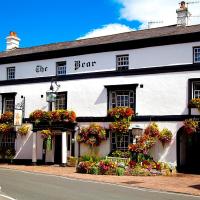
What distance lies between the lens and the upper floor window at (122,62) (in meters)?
28.4

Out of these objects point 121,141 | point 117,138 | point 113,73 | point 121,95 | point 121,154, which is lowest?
point 121,154

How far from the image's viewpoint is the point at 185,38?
26.1 meters

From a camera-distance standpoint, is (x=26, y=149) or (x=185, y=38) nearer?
(x=185, y=38)

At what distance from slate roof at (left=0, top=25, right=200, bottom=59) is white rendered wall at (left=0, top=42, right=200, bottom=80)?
2.65ft

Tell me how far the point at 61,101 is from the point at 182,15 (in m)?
→ 10.7

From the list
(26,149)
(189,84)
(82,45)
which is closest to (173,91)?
(189,84)

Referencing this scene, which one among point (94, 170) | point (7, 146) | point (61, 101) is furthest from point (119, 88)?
point (7, 146)

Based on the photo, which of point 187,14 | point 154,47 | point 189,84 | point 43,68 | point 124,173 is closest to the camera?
point 124,173

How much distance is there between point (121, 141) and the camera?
92.2 feet

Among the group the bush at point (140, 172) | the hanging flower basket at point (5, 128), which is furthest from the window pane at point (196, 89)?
the hanging flower basket at point (5, 128)

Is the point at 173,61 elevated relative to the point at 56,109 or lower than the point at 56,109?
elevated

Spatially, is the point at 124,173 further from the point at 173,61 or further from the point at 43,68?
the point at 43,68

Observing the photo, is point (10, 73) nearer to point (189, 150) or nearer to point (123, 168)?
point (123, 168)

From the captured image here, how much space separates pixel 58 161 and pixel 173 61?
11.2m
